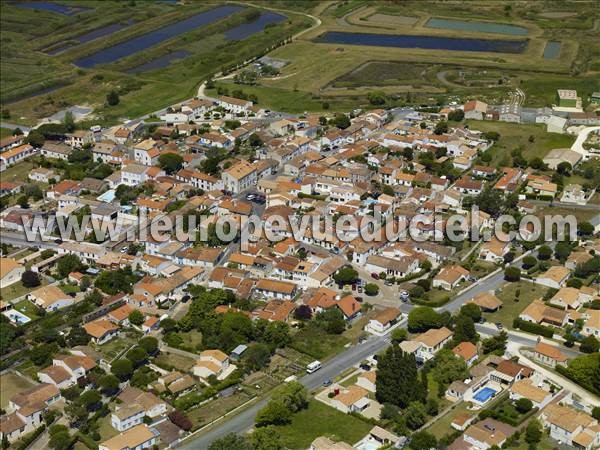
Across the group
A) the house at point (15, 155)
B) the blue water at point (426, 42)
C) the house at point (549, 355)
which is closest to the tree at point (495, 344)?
the house at point (549, 355)

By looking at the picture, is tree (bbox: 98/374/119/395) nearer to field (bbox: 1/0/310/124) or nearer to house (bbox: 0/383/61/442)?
house (bbox: 0/383/61/442)

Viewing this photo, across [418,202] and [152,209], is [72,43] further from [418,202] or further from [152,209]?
[418,202]

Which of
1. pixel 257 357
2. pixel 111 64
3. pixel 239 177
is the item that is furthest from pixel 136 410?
pixel 111 64

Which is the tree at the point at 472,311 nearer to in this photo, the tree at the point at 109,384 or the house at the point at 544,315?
the house at the point at 544,315

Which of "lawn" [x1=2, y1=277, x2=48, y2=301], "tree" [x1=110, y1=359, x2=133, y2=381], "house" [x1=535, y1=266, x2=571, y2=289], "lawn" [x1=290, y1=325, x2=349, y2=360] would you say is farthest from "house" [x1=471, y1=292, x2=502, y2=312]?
"lawn" [x1=2, y1=277, x2=48, y2=301]

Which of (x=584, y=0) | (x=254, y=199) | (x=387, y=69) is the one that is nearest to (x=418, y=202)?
(x=254, y=199)

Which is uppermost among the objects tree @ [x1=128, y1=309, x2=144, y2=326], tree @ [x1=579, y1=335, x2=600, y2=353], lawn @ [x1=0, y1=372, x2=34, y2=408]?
tree @ [x1=579, y1=335, x2=600, y2=353]
